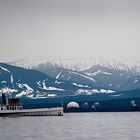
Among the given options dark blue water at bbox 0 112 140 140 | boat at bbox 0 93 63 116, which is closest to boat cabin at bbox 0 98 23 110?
boat at bbox 0 93 63 116

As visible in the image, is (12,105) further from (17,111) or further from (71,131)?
(71,131)

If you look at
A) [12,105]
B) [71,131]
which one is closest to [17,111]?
[12,105]

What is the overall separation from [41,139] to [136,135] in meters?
15.6

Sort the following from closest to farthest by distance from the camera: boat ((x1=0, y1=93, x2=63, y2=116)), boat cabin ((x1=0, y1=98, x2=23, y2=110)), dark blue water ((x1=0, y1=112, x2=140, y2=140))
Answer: dark blue water ((x1=0, y1=112, x2=140, y2=140)), boat ((x1=0, y1=93, x2=63, y2=116)), boat cabin ((x1=0, y1=98, x2=23, y2=110))

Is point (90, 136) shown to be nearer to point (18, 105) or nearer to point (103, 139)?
point (103, 139)

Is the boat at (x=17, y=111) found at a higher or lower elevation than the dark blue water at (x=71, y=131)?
higher

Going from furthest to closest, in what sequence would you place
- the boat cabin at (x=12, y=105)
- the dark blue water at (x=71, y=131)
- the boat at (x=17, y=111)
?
the boat cabin at (x=12, y=105) → the boat at (x=17, y=111) → the dark blue water at (x=71, y=131)

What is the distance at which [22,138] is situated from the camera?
248 feet

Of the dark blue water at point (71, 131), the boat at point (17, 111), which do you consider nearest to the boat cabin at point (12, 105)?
the boat at point (17, 111)

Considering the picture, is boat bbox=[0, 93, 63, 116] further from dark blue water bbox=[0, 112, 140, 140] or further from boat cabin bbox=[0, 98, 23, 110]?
dark blue water bbox=[0, 112, 140, 140]

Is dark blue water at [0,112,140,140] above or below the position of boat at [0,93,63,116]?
below

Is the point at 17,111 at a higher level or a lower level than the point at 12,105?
lower

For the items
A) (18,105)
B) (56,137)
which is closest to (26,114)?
(18,105)

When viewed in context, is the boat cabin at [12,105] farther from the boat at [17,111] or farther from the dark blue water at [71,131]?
the dark blue water at [71,131]
